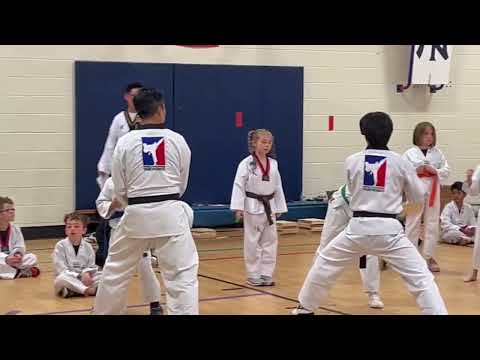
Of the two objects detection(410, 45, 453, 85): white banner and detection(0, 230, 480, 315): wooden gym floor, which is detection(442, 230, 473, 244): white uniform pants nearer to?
detection(0, 230, 480, 315): wooden gym floor

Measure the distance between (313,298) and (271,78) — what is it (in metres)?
6.83

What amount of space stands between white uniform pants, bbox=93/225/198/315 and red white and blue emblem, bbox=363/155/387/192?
1323 mm

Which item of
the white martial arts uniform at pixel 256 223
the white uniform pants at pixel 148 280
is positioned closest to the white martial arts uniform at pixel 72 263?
the white uniform pants at pixel 148 280

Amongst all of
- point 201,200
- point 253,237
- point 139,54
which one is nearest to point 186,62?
point 139,54

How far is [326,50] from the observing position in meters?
12.7

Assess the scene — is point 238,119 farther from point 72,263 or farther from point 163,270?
point 163,270

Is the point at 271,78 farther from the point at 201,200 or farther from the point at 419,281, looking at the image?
the point at 419,281

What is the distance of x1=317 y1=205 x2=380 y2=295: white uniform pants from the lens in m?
6.75

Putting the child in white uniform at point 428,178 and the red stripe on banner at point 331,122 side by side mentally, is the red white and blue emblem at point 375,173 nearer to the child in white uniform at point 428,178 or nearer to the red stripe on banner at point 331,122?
the child in white uniform at point 428,178

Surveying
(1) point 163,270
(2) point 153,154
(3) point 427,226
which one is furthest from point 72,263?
(3) point 427,226

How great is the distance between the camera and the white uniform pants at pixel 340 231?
675cm

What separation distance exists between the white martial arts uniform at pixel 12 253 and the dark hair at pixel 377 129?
4.02m

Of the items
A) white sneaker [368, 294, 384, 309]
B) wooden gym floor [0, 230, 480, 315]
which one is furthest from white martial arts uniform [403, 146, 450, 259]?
white sneaker [368, 294, 384, 309]
